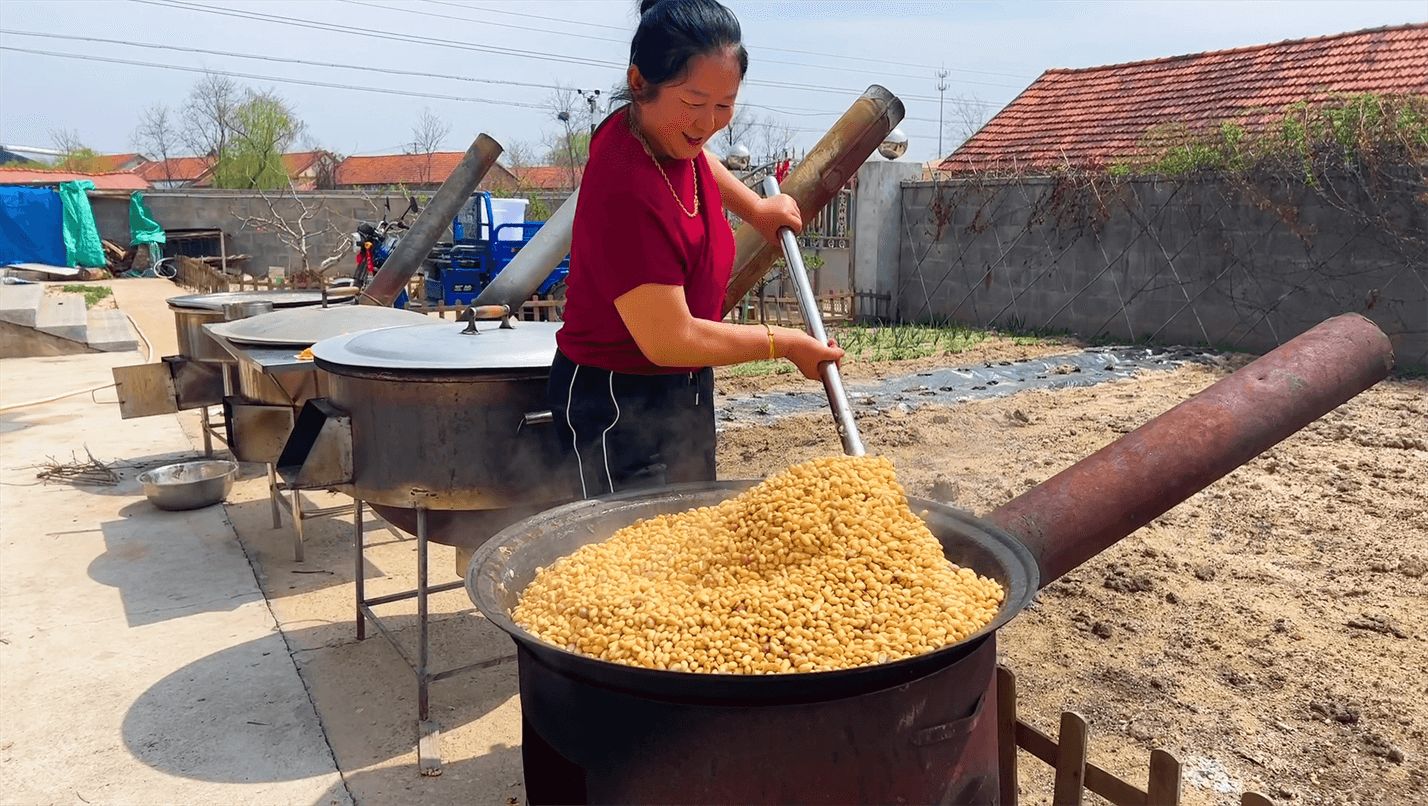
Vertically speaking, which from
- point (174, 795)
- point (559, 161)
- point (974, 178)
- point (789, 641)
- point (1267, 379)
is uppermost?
point (559, 161)

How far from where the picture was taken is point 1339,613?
358 cm

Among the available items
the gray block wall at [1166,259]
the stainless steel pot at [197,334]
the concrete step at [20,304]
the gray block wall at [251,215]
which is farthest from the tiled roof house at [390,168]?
the stainless steel pot at [197,334]

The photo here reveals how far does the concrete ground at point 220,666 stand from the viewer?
284cm

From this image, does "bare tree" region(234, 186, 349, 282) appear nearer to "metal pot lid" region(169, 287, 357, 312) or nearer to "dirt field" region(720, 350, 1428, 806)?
"metal pot lid" region(169, 287, 357, 312)

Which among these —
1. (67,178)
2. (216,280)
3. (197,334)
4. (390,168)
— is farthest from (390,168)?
(197,334)

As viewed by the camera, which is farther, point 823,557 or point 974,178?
point 974,178

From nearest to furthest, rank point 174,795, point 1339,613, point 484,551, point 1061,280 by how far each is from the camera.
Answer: point 484,551 → point 174,795 → point 1339,613 → point 1061,280

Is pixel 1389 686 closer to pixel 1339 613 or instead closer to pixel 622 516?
pixel 1339 613

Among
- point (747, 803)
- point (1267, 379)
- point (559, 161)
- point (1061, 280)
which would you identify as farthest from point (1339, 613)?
point (559, 161)

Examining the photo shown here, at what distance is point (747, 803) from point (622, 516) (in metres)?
0.79

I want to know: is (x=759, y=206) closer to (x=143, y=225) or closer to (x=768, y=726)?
(x=768, y=726)

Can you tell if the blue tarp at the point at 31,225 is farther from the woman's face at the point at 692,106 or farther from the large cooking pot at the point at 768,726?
the large cooking pot at the point at 768,726

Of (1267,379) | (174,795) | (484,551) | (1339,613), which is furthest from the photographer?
(1339,613)

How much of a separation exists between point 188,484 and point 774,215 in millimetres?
4418
